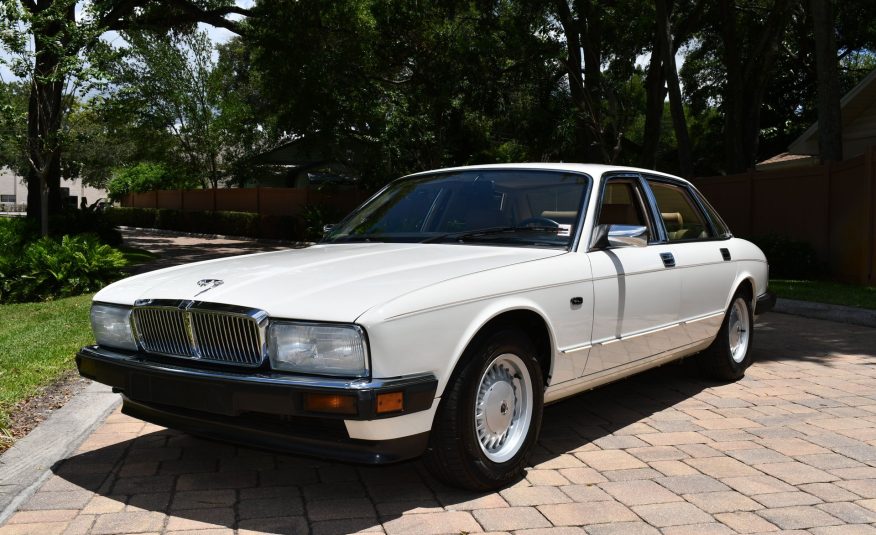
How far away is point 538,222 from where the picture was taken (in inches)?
189

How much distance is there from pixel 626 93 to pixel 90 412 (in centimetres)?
1999

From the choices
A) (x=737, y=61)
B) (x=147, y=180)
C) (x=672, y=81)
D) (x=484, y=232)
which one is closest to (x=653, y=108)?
(x=737, y=61)

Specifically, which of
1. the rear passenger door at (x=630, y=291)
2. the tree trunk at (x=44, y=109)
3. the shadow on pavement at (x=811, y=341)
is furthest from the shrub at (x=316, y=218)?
the rear passenger door at (x=630, y=291)

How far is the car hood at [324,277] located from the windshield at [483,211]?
187mm

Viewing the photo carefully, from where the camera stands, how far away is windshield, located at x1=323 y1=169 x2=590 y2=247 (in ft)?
15.6

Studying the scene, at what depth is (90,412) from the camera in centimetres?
526

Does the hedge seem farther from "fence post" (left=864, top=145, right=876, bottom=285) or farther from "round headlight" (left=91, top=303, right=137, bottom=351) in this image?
"round headlight" (left=91, top=303, right=137, bottom=351)

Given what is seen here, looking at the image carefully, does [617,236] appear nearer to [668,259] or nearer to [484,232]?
[668,259]

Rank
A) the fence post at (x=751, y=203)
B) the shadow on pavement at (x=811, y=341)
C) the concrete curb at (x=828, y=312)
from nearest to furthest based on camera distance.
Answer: the shadow on pavement at (x=811, y=341)
the concrete curb at (x=828, y=312)
the fence post at (x=751, y=203)

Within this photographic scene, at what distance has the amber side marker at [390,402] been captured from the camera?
11.0 feet

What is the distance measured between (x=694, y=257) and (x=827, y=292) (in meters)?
7.10

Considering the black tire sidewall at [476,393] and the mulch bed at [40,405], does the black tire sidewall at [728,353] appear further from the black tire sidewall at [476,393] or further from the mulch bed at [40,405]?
the mulch bed at [40,405]

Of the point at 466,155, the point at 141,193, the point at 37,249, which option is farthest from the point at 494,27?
the point at 141,193

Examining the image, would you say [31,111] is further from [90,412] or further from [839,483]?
[839,483]
